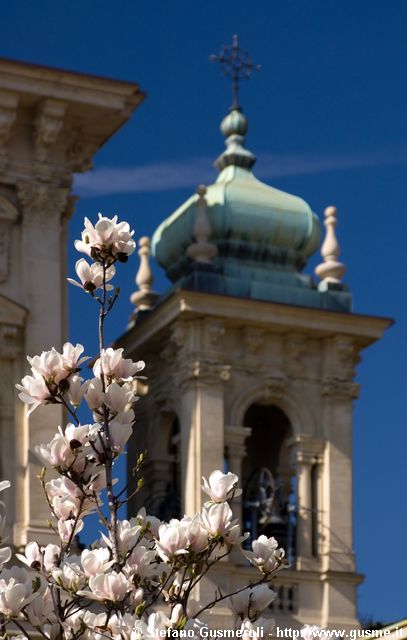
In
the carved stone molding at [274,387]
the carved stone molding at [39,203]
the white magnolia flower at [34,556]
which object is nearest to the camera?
the white magnolia flower at [34,556]

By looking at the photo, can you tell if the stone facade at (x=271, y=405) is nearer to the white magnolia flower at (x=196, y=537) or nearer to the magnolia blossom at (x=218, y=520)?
the magnolia blossom at (x=218, y=520)

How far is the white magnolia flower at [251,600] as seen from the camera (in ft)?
32.6

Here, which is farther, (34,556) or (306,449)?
(306,449)

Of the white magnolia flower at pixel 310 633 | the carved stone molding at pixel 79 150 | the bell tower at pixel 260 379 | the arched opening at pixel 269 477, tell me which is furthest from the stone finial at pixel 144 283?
the white magnolia flower at pixel 310 633

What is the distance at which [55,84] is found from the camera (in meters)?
26.9

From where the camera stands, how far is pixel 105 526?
31.0ft

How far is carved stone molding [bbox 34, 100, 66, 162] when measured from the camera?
27.0m

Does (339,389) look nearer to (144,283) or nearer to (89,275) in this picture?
(144,283)

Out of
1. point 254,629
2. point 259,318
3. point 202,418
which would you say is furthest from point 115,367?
point 259,318

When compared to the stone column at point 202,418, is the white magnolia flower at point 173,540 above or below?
below

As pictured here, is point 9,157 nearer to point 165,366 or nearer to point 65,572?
point 165,366

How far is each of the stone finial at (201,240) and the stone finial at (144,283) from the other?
154 centimetres

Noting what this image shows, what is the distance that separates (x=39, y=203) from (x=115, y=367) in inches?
695

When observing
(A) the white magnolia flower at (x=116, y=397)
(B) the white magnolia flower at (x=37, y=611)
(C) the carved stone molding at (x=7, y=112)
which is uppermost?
(C) the carved stone molding at (x=7, y=112)
